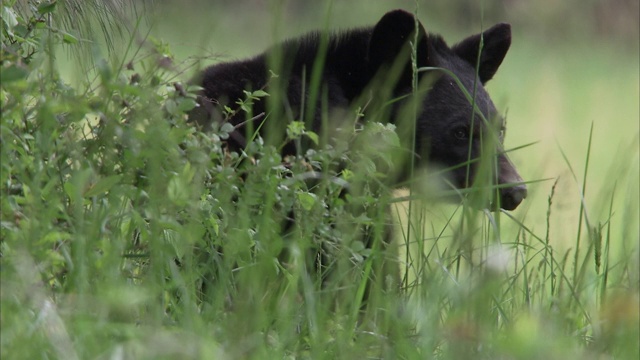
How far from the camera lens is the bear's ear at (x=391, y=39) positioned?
384 centimetres

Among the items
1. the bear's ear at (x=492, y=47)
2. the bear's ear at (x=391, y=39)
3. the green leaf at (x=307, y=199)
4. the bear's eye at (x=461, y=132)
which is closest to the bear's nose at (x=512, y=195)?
the bear's eye at (x=461, y=132)

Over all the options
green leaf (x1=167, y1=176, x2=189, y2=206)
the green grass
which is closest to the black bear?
the green grass

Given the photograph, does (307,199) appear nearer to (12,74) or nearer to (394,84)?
(12,74)

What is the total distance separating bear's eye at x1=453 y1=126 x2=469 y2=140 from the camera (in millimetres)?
3895

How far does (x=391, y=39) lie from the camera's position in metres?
3.88

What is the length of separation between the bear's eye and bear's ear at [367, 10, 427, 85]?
11.9 inches

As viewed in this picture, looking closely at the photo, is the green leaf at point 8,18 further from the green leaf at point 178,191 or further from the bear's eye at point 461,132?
the bear's eye at point 461,132

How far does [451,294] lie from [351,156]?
44 cm

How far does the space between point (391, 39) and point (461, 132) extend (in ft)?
1.53

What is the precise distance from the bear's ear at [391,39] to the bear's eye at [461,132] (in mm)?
301

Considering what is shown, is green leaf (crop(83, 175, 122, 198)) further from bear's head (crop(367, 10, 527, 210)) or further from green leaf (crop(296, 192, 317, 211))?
bear's head (crop(367, 10, 527, 210))

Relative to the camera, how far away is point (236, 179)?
227 centimetres

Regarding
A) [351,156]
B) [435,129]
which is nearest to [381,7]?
[435,129]

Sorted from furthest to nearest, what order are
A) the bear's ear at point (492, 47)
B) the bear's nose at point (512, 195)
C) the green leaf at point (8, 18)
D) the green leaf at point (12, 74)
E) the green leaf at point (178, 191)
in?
the bear's ear at point (492, 47) → the bear's nose at point (512, 195) → the green leaf at point (8, 18) → the green leaf at point (178, 191) → the green leaf at point (12, 74)
